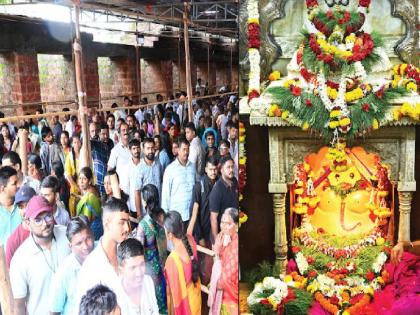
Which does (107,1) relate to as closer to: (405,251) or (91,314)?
(91,314)

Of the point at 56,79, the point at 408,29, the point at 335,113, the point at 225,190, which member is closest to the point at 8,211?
the point at 56,79

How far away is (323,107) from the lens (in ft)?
13.5

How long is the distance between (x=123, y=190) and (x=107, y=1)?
1217 millimetres

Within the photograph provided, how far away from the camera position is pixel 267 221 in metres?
4.52

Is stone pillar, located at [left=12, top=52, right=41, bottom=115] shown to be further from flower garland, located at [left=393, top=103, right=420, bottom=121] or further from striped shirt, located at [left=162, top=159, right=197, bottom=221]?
flower garland, located at [left=393, top=103, right=420, bottom=121]

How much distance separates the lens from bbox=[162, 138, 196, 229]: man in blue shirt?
143 inches

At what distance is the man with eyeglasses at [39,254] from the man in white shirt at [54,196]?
0.10 feet

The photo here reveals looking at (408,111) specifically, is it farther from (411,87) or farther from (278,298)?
(278,298)

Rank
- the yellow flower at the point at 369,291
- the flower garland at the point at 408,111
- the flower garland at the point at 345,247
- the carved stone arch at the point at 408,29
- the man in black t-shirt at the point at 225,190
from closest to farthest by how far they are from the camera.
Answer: the man in black t-shirt at the point at 225,190
the flower garland at the point at 408,111
the carved stone arch at the point at 408,29
the yellow flower at the point at 369,291
the flower garland at the point at 345,247

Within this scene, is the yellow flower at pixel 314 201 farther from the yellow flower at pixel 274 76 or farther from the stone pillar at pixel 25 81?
the stone pillar at pixel 25 81

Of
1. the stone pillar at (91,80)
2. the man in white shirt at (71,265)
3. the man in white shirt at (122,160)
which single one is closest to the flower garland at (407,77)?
the man in white shirt at (122,160)

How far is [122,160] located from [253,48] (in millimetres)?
1256

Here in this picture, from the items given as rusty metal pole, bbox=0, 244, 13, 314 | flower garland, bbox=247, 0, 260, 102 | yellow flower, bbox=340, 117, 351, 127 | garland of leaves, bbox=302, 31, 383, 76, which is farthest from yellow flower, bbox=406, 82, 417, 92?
rusty metal pole, bbox=0, 244, 13, 314

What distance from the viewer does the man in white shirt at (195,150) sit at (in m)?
3.61
